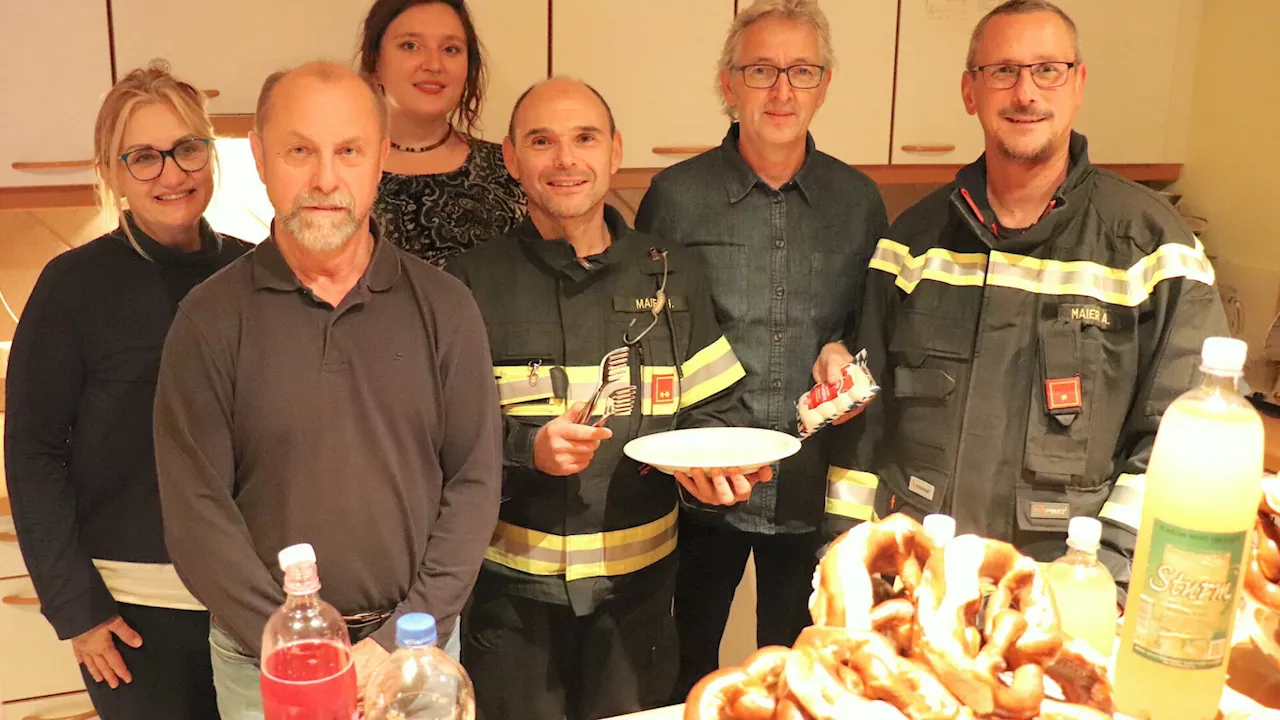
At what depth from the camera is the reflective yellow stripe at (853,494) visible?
1798 millimetres

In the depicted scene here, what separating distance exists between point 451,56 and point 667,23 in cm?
72

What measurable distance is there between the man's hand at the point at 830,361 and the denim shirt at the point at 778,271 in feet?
0.17

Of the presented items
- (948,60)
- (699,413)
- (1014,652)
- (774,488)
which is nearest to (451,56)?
(699,413)

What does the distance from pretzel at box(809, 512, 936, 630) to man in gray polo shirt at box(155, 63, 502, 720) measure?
2.27 feet

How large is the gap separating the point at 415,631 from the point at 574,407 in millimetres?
799

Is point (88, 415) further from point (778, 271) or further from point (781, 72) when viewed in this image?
point (781, 72)

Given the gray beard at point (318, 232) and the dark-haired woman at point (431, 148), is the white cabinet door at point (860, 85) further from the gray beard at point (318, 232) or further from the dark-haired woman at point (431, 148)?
the gray beard at point (318, 232)

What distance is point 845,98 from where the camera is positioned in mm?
2738

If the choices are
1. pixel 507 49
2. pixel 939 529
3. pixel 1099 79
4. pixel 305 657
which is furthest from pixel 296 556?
pixel 1099 79

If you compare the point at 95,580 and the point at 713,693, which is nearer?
the point at 713,693

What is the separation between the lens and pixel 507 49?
2492mm

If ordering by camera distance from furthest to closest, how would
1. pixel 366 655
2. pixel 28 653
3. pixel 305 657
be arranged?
1. pixel 28 653
2. pixel 366 655
3. pixel 305 657

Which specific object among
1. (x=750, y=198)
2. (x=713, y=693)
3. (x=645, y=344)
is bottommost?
(x=713, y=693)

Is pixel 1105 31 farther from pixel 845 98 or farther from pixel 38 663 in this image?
pixel 38 663
